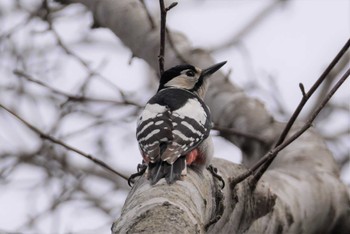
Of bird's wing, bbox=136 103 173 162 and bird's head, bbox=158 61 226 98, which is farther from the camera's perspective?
bird's head, bbox=158 61 226 98

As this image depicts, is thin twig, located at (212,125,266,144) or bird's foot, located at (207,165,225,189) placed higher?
bird's foot, located at (207,165,225,189)

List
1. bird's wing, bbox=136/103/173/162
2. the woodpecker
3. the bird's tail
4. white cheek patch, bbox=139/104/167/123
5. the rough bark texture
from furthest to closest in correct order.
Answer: white cheek patch, bbox=139/104/167/123 → bird's wing, bbox=136/103/173/162 → the woodpecker → the bird's tail → the rough bark texture

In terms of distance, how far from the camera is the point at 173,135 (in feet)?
9.61

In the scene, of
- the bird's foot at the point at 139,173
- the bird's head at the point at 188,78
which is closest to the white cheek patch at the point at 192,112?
the bird's foot at the point at 139,173

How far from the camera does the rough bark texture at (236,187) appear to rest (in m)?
2.00

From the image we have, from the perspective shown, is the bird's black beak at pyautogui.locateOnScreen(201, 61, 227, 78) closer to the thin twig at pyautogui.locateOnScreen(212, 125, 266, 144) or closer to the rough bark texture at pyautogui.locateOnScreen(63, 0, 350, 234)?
the rough bark texture at pyautogui.locateOnScreen(63, 0, 350, 234)

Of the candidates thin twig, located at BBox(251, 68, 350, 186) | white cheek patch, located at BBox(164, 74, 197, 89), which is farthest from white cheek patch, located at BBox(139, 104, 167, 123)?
white cheek patch, located at BBox(164, 74, 197, 89)

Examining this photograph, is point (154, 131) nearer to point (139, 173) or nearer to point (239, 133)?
point (139, 173)

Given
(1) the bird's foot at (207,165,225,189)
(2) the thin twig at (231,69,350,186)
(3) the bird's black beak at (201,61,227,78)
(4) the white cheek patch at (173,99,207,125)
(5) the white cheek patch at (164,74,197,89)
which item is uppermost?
(2) the thin twig at (231,69,350,186)

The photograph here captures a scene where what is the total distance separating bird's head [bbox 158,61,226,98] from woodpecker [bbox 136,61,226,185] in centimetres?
19

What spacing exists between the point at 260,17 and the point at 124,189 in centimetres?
311

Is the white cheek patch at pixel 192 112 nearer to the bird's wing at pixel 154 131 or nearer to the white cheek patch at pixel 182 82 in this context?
the bird's wing at pixel 154 131

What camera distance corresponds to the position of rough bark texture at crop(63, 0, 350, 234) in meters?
2.00

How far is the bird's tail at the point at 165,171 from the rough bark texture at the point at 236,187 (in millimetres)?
39
